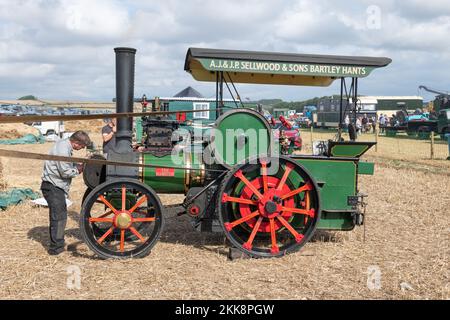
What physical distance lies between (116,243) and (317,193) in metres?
2.48

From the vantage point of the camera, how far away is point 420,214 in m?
7.11

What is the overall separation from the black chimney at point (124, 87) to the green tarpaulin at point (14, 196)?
10.8ft

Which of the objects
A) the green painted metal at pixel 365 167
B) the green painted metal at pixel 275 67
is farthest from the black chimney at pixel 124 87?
the green painted metal at pixel 365 167

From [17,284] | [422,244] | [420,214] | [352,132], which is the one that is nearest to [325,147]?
[352,132]

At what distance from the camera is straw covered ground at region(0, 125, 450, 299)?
13.3 ft

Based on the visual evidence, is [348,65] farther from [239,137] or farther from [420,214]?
[420,214]

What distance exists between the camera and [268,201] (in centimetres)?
490

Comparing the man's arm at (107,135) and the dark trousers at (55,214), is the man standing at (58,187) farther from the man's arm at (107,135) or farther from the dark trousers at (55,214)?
the man's arm at (107,135)

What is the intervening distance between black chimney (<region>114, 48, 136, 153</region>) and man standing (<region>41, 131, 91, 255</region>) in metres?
0.48

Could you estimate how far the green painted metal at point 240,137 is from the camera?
4945 millimetres

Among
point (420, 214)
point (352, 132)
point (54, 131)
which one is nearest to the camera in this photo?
point (352, 132)

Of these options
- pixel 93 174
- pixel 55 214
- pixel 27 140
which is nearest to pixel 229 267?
pixel 93 174

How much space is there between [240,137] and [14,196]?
452 centimetres
